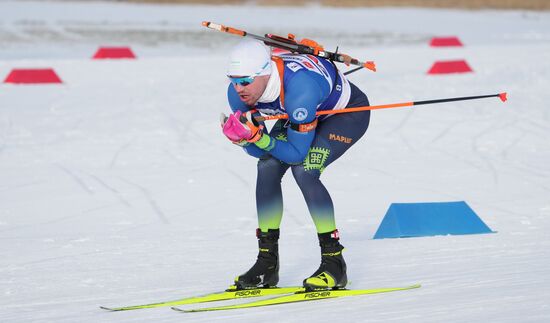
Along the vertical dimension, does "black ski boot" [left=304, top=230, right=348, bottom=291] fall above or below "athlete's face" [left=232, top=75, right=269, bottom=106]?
below

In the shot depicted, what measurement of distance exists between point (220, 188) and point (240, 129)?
13.9 feet

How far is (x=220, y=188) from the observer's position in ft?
29.9

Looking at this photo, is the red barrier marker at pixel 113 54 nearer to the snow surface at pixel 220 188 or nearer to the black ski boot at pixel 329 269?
the snow surface at pixel 220 188

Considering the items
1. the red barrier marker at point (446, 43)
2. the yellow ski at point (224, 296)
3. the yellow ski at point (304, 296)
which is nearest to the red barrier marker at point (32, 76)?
the red barrier marker at point (446, 43)

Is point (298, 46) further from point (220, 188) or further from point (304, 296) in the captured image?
point (220, 188)

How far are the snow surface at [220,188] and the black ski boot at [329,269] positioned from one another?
0.46ft

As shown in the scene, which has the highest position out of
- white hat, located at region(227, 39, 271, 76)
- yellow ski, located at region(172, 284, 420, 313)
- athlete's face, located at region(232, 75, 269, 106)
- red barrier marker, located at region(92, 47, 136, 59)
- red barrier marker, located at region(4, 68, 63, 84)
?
red barrier marker, located at region(92, 47, 136, 59)

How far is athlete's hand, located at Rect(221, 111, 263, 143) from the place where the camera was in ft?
16.1

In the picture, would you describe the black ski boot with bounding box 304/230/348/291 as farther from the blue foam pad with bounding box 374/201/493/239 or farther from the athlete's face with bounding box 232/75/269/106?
the blue foam pad with bounding box 374/201/493/239

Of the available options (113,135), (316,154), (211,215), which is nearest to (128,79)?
(113,135)

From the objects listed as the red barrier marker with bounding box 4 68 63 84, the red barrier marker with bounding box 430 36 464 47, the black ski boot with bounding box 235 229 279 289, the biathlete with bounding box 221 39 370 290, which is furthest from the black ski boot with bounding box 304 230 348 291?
the red barrier marker with bounding box 430 36 464 47

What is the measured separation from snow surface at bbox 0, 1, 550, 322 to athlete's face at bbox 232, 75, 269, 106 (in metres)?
1.06

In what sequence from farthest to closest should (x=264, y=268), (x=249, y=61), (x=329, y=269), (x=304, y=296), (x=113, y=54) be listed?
(x=113, y=54), (x=264, y=268), (x=329, y=269), (x=304, y=296), (x=249, y=61)

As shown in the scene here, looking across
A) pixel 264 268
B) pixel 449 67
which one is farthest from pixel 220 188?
pixel 449 67
